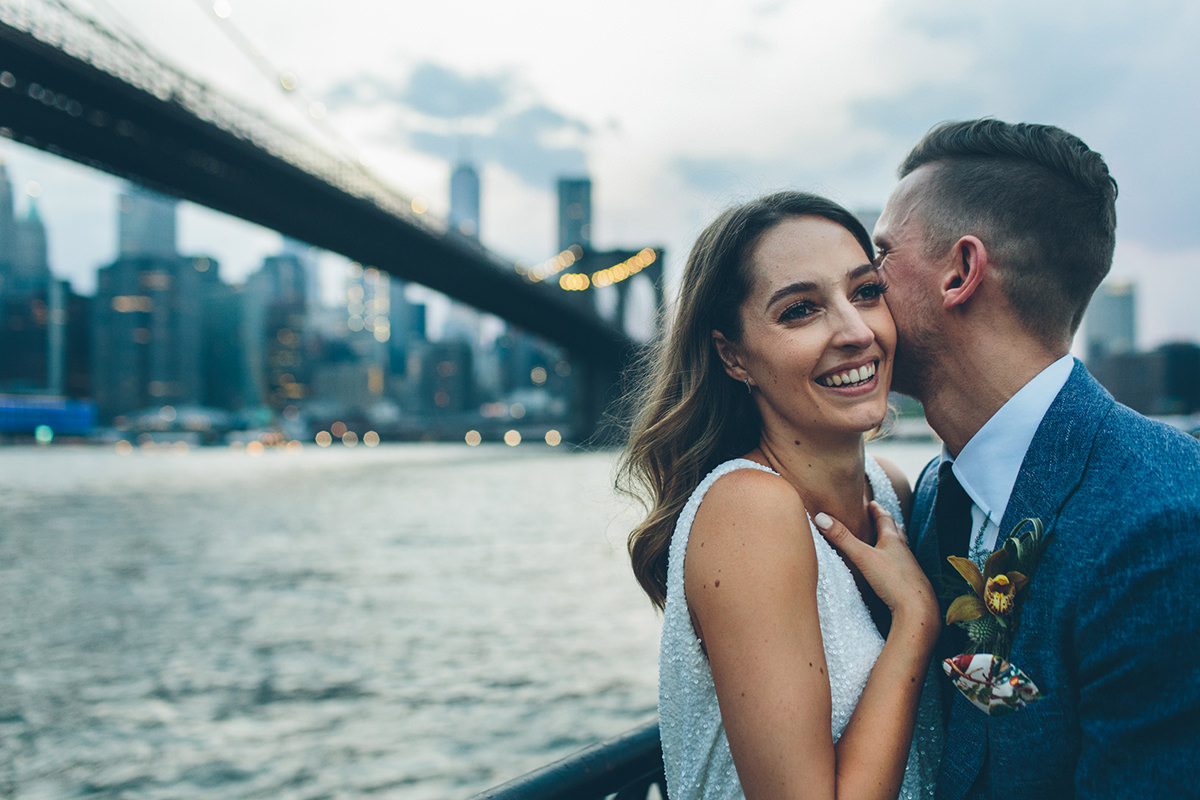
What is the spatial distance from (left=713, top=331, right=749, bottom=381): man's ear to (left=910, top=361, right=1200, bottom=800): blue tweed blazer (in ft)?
1.57

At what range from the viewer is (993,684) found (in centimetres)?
115

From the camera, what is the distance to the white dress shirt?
1356 mm

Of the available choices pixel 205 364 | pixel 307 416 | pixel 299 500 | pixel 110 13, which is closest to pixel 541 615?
pixel 299 500

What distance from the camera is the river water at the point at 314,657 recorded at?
20.3 ft

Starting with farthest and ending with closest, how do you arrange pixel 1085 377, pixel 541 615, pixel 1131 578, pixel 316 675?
pixel 541 615 → pixel 316 675 → pixel 1085 377 → pixel 1131 578

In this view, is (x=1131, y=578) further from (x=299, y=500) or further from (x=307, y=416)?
(x=307, y=416)

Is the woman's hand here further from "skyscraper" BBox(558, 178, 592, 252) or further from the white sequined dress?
"skyscraper" BBox(558, 178, 592, 252)

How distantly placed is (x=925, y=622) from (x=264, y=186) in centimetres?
2484

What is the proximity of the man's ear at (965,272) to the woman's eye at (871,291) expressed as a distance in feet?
0.36

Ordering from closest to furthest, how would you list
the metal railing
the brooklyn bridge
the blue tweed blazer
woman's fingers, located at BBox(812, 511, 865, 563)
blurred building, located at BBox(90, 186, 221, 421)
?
the blue tweed blazer → the metal railing → woman's fingers, located at BBox(812, 511, 865, 563) → the brooklyn bridge → blurred building, located at BBox(90, 186, 221, 421)

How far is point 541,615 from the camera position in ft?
33.4

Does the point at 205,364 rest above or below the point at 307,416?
above

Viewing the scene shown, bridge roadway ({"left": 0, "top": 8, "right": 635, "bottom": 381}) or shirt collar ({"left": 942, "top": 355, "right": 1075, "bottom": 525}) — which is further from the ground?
bridge roadway ({"left": 0, "top": 8, "right": 635, "bottom": 381})

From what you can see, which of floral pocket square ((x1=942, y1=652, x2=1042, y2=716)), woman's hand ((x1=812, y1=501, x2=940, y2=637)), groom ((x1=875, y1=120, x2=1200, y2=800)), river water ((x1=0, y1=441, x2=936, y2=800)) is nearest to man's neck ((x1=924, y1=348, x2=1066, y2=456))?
groom ((x1=875, y1=120, x2=1200, y2=800))
